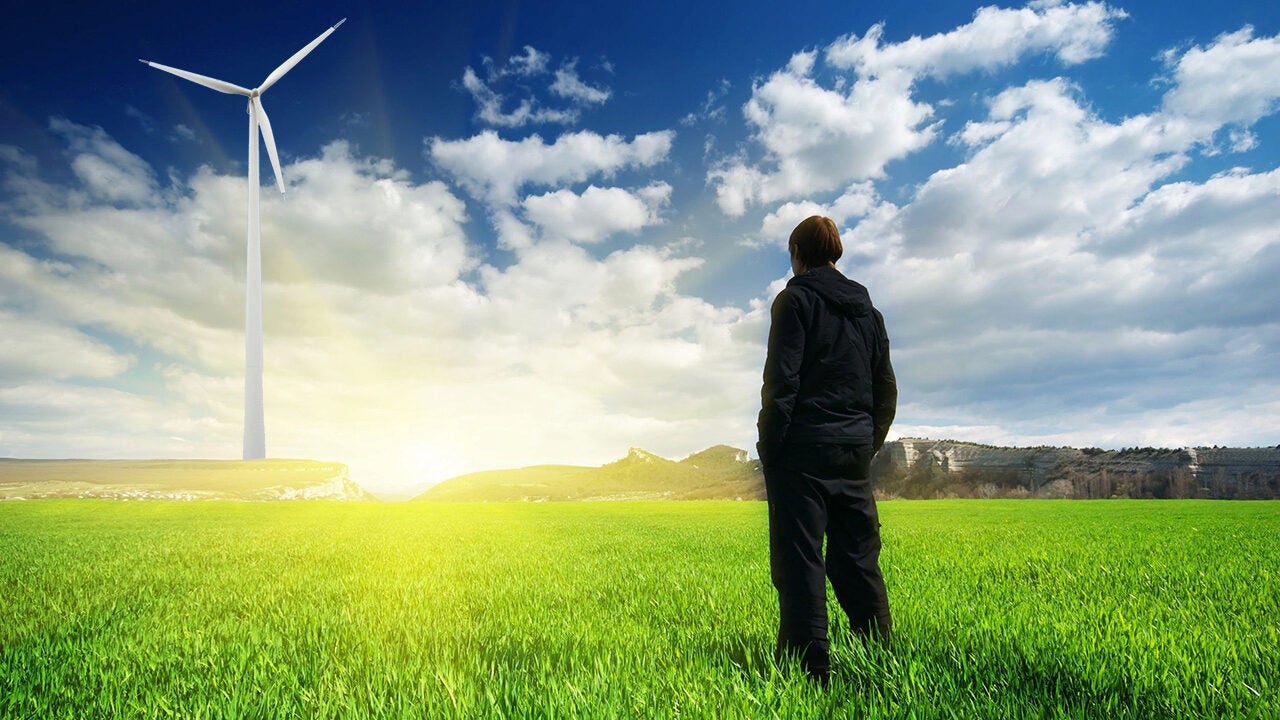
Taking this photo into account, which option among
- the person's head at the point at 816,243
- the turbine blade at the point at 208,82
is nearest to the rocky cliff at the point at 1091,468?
the person's head at the point at 816,243

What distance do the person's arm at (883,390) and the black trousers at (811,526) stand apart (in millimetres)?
491

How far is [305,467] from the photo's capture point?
208ft

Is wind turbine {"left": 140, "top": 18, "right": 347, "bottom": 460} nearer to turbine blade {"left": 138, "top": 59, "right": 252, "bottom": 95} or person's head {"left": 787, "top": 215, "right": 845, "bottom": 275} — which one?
turbine blade {"left": 138, "top": 59, "right": 252, "bottom": 95}

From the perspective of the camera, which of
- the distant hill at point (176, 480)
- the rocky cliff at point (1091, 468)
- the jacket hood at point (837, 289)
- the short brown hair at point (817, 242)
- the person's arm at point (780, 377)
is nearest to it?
the person's arm at point (780, 377)

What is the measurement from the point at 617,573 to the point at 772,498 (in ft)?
16.0

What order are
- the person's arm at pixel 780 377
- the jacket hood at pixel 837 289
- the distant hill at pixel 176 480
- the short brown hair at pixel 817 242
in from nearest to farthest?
1. the person's arm at pixel 780 377
2. the jacket hood at pixel 837 289
3. the short brown hair at pixel 817 242
4. the distant hill at pixel 176 480

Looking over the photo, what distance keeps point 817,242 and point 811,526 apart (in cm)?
179

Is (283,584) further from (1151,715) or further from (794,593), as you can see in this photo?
(1151,715)

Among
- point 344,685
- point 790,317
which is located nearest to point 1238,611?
point 790,317

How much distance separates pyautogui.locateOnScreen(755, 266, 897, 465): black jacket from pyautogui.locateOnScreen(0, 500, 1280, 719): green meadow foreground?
4.29ft

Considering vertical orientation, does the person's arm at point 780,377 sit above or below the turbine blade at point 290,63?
below

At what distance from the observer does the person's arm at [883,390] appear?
164 inches

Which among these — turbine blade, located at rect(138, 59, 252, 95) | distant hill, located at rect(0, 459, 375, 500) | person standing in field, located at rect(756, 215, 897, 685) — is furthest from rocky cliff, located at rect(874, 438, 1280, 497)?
turbine blade, located at rect(138, 59, 252, 95)

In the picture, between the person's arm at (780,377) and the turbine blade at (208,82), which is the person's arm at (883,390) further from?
the turbine blade at (208,82)
